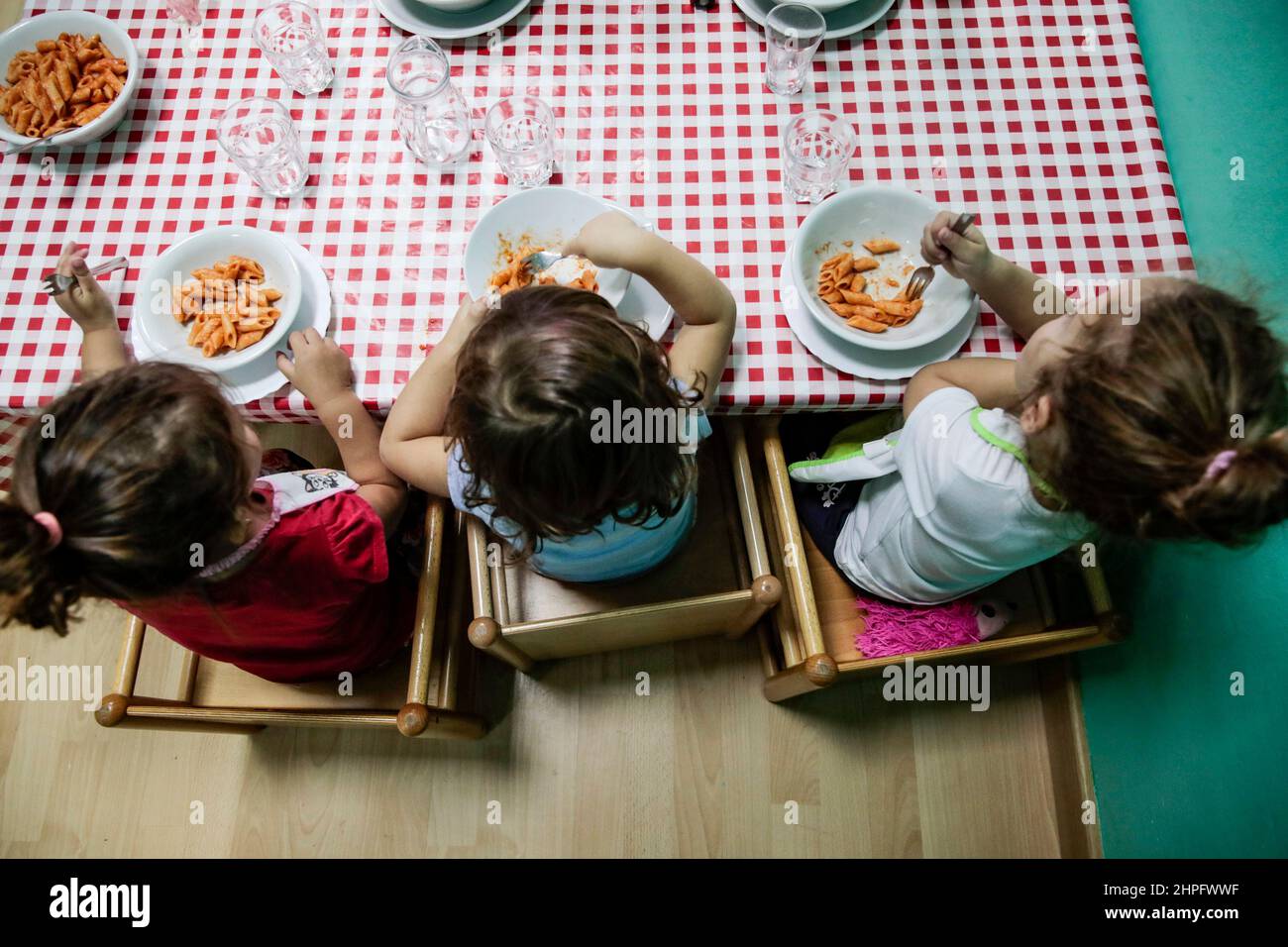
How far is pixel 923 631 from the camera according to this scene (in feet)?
4.26

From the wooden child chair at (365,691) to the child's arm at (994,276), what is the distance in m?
0.83

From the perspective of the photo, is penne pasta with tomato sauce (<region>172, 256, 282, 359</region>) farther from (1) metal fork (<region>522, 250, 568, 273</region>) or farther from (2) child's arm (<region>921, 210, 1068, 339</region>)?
(2) child's arm (<region>921, 210, 1068, 339</region>)

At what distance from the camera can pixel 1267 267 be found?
1.21 m

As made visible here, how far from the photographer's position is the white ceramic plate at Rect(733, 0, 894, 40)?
49.6 inches

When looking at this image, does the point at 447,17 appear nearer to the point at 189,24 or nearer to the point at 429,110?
the point at 429,110

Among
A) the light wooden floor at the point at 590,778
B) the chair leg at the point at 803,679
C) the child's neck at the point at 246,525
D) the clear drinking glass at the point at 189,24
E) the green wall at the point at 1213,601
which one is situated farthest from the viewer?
the light wooden floor at the point at 590,778

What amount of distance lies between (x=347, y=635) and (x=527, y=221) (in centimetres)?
67

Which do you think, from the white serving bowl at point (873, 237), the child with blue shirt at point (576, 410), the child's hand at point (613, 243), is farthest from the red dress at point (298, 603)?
the white serving bowl at point (873, 237)

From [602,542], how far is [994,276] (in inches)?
25.4

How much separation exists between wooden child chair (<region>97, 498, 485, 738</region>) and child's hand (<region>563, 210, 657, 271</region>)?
0.44 meters

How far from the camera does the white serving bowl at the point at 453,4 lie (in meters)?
1.23

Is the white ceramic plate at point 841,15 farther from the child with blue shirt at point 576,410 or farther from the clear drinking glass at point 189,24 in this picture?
the clear drinking glass at point 189,24

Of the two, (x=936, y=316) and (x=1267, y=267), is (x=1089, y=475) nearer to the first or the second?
(x=936, y=316)
